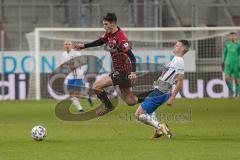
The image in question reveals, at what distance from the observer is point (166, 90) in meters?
12.5

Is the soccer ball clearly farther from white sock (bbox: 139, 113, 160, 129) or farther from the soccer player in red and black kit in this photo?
the soccer player in red and black kit

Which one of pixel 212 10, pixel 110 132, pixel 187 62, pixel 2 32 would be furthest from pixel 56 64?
→ pixel 110 132

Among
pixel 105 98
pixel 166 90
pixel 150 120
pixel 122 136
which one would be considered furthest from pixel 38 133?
pixel 105 98

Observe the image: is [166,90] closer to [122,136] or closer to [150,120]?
[150,120]

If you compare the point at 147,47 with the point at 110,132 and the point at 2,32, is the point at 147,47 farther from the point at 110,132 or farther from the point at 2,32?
the point at 110,132

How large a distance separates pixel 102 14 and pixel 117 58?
15686 mm

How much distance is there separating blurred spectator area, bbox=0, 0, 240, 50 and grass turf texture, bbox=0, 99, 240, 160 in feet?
28.4

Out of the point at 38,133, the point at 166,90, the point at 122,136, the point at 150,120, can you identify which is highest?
the point at 166,90

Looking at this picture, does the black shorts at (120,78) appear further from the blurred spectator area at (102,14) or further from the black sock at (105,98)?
the blurred spectator area at (102,14)

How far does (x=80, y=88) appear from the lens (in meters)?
21.2

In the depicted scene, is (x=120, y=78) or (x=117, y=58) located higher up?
(x=117, y=58)

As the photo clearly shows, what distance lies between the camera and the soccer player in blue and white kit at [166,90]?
481 inches

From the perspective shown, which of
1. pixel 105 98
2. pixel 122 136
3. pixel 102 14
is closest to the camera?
pixel 122 136

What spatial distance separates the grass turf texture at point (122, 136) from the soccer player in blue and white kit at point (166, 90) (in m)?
0.26
